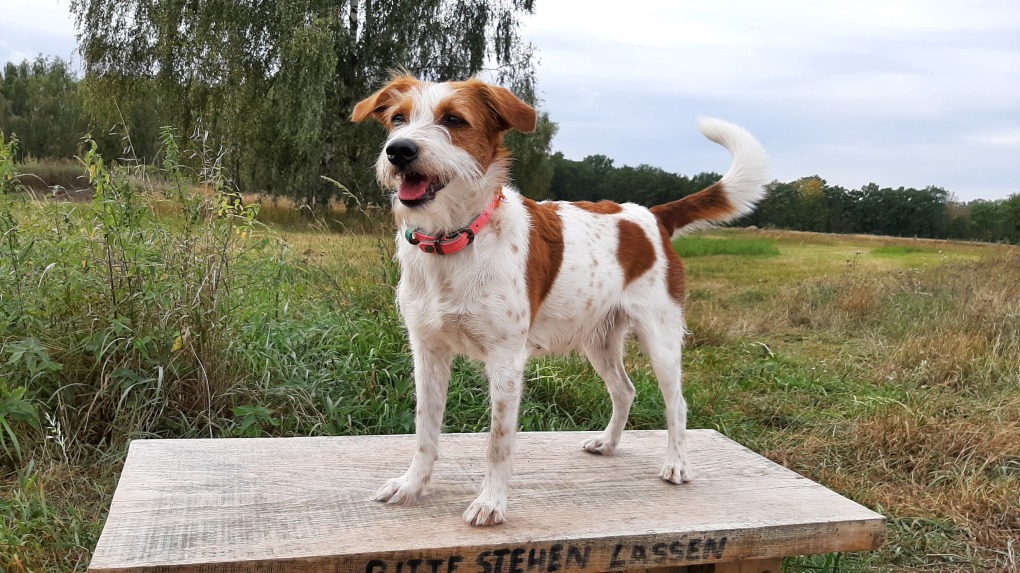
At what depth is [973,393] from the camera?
5.03 meters

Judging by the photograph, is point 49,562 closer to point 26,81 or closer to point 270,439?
point 270,439

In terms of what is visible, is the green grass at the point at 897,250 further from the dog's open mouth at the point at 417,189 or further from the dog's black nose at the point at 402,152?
the dog's black nose at the point at 402,152

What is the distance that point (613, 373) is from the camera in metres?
3.14

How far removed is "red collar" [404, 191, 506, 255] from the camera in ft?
7.55

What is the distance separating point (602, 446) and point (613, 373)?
0.36 m

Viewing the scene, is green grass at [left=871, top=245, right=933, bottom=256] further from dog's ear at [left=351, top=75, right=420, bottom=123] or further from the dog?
dog's ear at [left=351, top=75, right=420, bottom=123]

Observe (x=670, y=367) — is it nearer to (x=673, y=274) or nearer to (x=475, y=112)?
(x=673, y=274)

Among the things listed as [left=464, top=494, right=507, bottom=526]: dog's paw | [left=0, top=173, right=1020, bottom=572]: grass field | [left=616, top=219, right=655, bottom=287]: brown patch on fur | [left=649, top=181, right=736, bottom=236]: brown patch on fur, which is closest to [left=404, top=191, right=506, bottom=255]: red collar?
[left=616, top=219, right=655, bottom=287]: brown patch on fur

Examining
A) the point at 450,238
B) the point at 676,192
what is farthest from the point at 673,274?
the point at 676,192

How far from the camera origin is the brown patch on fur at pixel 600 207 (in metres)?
2.91

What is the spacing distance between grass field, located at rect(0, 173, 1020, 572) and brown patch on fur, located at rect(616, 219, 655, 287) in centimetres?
144

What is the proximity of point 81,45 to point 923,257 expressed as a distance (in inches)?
568

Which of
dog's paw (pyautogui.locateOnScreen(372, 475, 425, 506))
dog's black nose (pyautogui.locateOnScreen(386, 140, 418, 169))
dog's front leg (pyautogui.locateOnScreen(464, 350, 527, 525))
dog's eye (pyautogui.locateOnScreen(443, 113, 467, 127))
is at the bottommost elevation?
dog's paw (pyautogui.locateOnScreen(372, 475, 425, 506))

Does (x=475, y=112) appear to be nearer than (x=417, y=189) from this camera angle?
No
